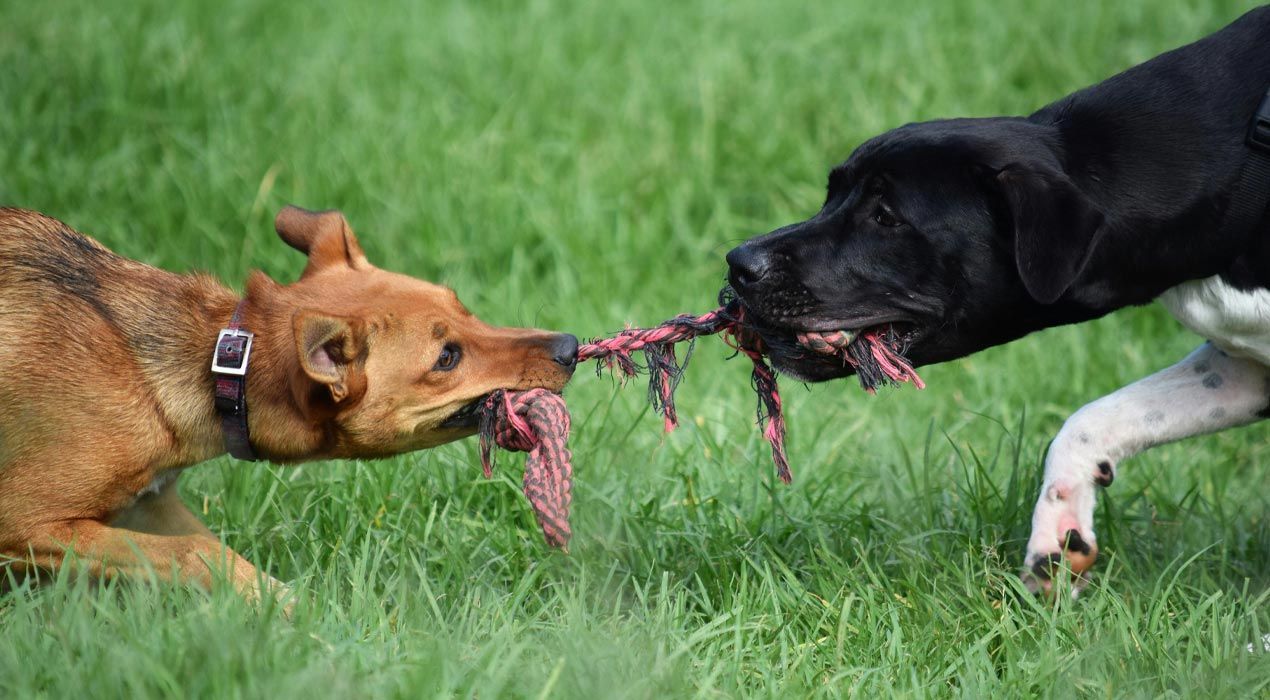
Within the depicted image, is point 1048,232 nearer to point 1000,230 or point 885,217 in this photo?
point 1000,230

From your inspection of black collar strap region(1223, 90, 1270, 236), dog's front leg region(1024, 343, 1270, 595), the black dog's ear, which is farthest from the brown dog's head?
black collar strap region(1223, 90, 1270, 236)

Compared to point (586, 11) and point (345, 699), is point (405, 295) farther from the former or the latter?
point (586, 11)

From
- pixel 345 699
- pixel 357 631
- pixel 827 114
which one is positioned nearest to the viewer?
pixel 345 699

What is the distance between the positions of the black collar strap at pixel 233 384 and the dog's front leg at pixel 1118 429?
226 cm

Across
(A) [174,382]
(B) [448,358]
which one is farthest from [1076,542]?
(A) [174,382]

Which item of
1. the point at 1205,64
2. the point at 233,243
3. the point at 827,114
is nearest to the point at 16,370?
the point at 233,243

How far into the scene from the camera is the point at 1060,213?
3.48m

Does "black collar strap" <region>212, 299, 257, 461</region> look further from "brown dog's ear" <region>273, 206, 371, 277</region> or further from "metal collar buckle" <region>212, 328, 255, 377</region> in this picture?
"brown dog's ear" <region>273, 206, 371, 277</region>

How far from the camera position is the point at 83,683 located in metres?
2.92

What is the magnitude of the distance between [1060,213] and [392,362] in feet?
6.00

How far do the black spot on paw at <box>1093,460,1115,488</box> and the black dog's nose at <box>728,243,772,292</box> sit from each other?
3.74 feet

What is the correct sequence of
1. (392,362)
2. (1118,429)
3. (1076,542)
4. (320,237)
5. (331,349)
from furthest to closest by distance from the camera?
(320,237), (1118,429), (1076,542), (392,362), (331,349)

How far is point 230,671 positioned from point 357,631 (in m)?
0.53

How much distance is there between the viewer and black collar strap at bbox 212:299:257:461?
3.67 m
